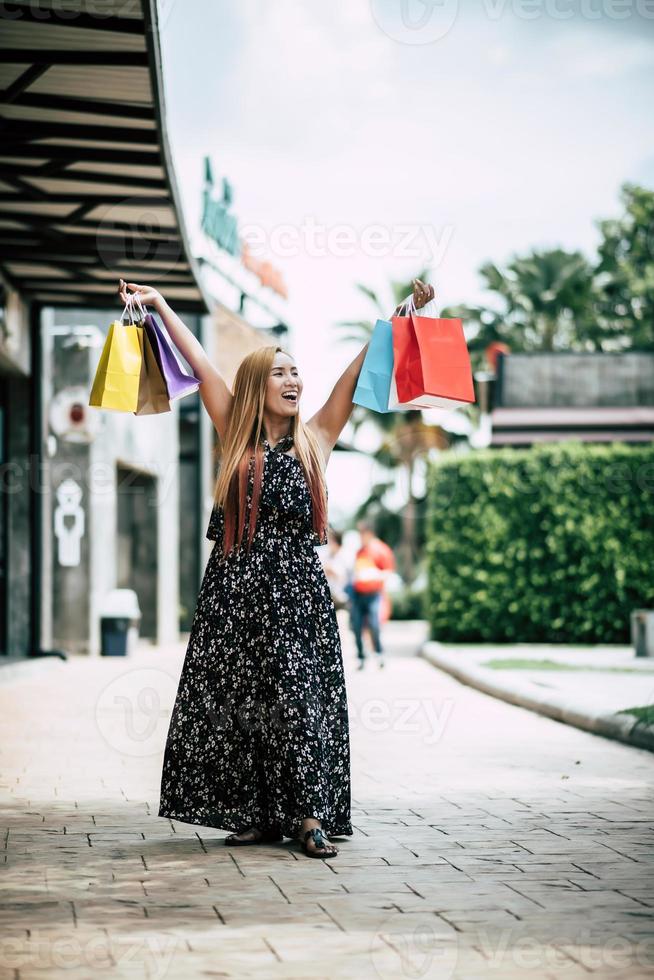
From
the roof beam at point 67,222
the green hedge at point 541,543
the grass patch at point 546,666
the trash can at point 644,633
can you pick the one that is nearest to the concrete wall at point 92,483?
the roof beam at point 67,222

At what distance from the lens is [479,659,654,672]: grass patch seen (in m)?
16.2

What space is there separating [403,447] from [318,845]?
47073 millimetres

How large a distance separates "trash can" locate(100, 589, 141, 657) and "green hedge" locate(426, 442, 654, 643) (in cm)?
527

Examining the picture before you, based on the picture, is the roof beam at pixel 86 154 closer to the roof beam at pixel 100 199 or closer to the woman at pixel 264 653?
the roof beam at pixel 100 199

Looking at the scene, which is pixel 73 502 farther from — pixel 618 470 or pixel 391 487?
pixel 391 487

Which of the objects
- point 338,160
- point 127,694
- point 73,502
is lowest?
point 127,694

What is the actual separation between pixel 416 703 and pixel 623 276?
41351 millimetres

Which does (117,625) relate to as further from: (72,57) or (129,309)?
(129,309)

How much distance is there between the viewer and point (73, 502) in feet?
68.9

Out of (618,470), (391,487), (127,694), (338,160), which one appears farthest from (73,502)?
(391,487)

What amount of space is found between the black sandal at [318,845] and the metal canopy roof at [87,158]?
17.8ft

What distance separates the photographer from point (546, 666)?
55.8 ft

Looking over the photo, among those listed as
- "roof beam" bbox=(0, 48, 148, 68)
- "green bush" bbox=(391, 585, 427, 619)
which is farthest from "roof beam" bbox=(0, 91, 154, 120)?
"green bush" bbox=(391, 585, 427, 619)

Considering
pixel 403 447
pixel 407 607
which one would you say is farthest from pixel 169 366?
pixel 403 447
